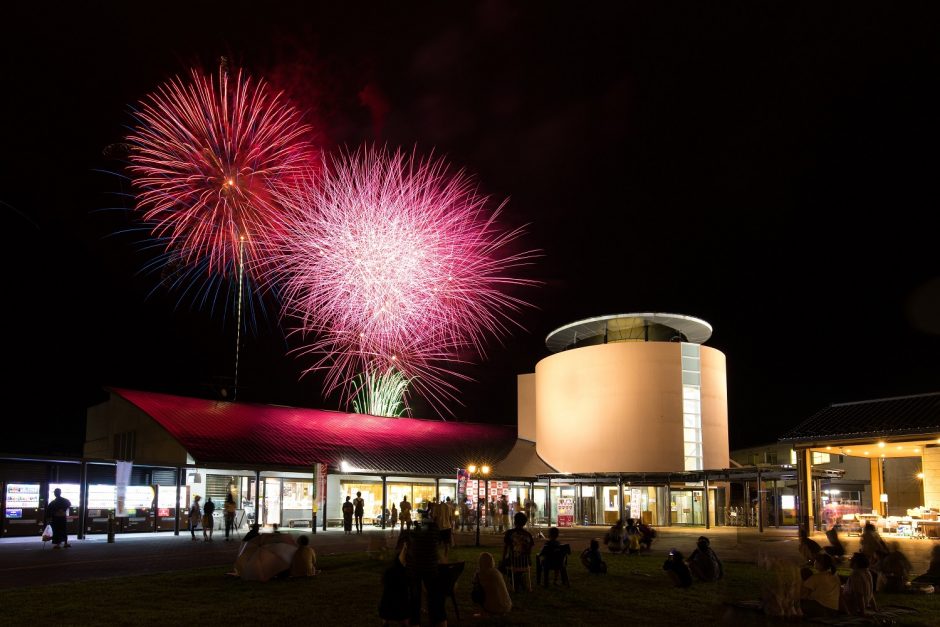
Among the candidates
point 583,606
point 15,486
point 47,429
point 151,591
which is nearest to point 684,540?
point 583,606

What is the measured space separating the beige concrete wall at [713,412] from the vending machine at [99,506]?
1091 inches

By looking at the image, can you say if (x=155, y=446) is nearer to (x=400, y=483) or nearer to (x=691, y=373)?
(x=400, y=483)

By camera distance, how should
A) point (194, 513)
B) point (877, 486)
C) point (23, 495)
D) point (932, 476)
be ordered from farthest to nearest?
1. point (877, 486)
2. point (932, 476)
3. point (194, 513)
4. point (23, 495)

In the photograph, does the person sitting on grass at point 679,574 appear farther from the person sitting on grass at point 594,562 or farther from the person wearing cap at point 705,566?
the person sitting on grass at point 594,562

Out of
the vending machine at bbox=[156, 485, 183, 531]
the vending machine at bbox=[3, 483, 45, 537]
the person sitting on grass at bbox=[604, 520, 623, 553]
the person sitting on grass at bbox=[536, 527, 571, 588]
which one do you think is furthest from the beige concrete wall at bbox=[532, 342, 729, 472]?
the person sitting on grass at bbox=[536, 527, 571, 588]

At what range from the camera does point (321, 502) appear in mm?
33469

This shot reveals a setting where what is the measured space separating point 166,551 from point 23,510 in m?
8.32

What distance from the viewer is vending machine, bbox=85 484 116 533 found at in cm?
2855

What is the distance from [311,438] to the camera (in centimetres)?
3672

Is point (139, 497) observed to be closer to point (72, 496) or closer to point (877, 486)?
point (72, 496)

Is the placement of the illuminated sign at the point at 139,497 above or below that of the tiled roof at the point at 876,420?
below

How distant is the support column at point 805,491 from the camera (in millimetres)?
29484

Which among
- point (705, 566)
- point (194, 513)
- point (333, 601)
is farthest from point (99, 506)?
point (705, 566)

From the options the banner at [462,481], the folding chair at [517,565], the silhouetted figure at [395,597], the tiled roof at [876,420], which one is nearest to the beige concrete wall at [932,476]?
the tiled roof at [876,420]
